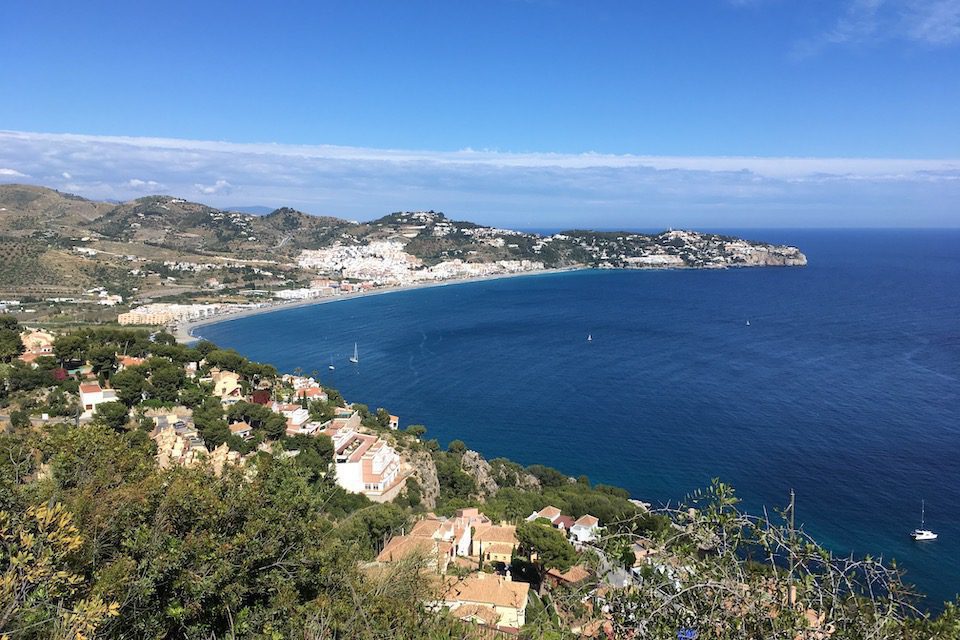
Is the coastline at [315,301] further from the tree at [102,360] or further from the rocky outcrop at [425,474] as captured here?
the rocky outcrop at [425,474]

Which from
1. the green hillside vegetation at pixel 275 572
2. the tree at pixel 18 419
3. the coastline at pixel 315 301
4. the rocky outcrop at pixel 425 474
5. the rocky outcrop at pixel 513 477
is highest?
the green hillside vegetation at pixel 275 572

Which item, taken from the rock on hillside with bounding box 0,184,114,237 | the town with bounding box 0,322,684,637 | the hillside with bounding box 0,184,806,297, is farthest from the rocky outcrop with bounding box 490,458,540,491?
the rock on hillside with bounding box 0,184,114,237

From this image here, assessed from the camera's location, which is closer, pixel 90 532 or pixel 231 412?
pixel 90 532

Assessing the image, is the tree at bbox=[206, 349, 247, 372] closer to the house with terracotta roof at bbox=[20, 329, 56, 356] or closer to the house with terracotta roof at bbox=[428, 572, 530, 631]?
the house with terracotta roof at bbox=[20, 329, 56, 356]

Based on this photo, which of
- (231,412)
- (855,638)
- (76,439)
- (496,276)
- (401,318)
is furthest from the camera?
(496,276)

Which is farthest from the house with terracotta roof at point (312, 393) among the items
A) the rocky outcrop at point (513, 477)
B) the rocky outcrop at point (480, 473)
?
the rocky outcrop at point (513, 477)

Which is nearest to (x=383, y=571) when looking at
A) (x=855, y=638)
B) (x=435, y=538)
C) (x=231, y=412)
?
(x=855, y=638)

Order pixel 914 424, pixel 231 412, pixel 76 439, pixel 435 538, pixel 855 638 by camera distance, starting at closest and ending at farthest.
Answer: pixel 855 638
pixel 76 439
pixel 435 538
pixel 231 412
pixel 914 424

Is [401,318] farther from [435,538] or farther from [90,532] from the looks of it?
[90,532]
